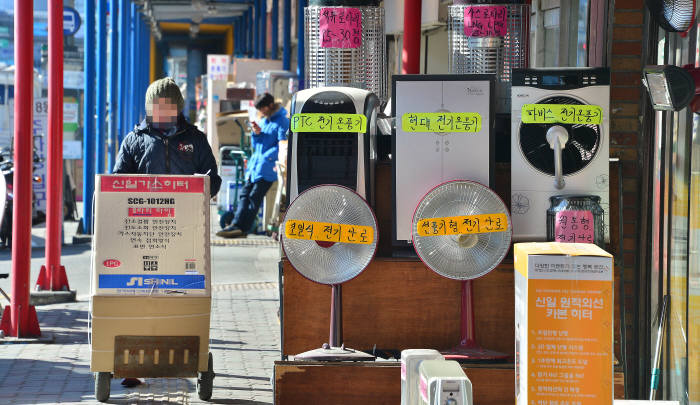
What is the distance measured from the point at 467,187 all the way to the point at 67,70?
2531 cm

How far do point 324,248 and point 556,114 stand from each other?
0.98m

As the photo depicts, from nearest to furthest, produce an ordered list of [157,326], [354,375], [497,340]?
[354,375] → [497,340] → [157,326]

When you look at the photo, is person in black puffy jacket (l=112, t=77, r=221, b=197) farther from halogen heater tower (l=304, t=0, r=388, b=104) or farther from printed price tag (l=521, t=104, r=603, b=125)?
printed price tag (l=521, t=104, r=603, b=125)

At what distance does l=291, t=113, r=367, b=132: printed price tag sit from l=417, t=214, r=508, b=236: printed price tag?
493 millimetres

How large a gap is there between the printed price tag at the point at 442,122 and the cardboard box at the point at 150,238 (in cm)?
138

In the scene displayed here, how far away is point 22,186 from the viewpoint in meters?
7.34

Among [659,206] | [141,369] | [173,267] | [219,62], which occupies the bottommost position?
[141,369]

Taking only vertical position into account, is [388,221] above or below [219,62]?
below

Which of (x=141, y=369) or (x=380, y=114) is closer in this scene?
(x=380, y=114)

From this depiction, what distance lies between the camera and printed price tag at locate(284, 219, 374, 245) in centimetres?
417

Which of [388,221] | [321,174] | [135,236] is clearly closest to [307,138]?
[321,174]

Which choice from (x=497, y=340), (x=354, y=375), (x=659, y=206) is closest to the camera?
(x=354, y=375)

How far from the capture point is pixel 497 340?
14.3 ft

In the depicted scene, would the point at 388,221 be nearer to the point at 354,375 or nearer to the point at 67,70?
the point at 354,375
